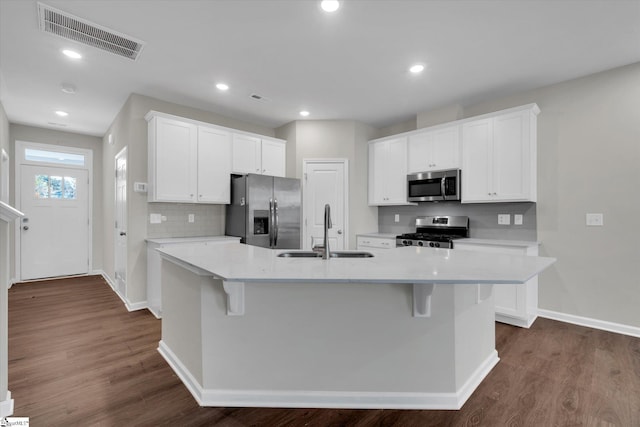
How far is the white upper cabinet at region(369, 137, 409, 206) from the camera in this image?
14.4ft

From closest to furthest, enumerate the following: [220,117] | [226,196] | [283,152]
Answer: [226,196]
[220,117]
[283,152]

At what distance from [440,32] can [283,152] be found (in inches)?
111

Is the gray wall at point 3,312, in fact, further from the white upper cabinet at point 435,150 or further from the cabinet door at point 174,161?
the white upper cabinet at point 435,150

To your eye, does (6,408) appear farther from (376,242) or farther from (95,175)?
(95,175)

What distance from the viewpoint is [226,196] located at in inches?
162

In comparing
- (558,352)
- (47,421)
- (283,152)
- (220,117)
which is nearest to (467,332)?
(558,352)

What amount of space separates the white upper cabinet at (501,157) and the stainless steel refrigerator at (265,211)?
2313 mm

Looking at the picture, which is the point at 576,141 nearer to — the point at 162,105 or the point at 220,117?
the point at 220,117

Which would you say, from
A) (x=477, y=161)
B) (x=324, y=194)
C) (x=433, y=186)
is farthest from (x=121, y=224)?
(x=477, y=161)

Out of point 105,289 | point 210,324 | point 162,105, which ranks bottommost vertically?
point 105,289

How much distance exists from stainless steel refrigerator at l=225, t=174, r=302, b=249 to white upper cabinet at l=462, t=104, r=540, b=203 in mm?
2313

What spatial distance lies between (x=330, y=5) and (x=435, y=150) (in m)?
2.50

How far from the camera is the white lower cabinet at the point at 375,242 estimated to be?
4.21 meters

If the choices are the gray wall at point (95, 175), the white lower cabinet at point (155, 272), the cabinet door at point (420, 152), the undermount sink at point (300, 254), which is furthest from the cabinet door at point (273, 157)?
the gray wall at point (95, 175)
